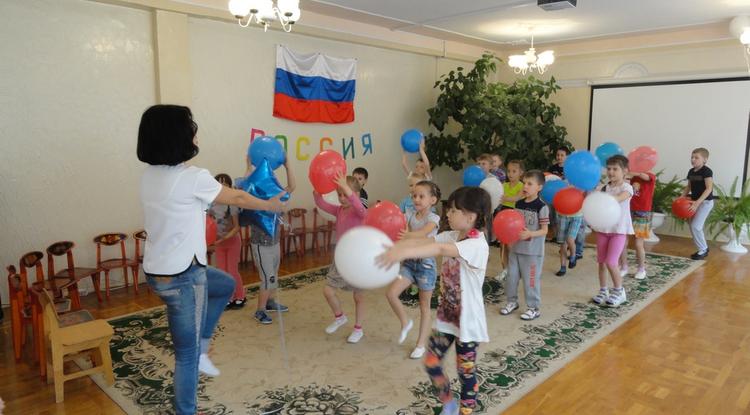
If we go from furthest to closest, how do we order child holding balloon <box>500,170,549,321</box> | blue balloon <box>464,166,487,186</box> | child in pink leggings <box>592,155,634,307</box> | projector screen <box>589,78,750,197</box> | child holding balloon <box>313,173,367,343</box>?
1. projector screen <box>589,78,750,197</box>
2. blue balloon <box>464,166,487,186</box>
3. child in pink leggings <box>592,155,634,307</box>
4. child holding balloon <box>500,170,549,321</box>
5. child holding balloon <box>313,173,367,343</box>

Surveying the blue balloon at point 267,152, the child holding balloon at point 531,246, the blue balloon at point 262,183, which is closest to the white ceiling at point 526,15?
the child holding balloon at point 531,246

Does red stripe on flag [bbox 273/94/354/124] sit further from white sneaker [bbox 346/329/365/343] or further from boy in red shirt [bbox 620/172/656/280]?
boy in red shirt [bbox 620/172/656/280]

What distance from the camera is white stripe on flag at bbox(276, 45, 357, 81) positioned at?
538cm

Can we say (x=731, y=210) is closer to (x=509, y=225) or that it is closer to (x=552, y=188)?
(x=552, y=188)

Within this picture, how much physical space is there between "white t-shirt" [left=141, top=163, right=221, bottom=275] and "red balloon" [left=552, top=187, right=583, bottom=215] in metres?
2.72

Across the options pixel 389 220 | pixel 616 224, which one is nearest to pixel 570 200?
pixel 616 224

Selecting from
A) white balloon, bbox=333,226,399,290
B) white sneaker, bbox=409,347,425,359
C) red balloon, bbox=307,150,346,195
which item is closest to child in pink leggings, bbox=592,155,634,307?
white sneaker, bbox=409,347,425,359

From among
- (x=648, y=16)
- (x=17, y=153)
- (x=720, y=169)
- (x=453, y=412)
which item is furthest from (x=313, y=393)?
(x=720, y=169)

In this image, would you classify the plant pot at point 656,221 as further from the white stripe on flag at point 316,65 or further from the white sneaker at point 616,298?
the white stripe on flag at point 316,65

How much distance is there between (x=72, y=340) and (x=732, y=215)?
6.80 metres

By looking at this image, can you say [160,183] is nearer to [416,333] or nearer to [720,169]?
[416,333]

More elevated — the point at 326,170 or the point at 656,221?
the point at 326,170

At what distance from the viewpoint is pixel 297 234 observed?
563cm

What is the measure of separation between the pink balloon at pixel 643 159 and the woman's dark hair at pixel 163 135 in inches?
167
